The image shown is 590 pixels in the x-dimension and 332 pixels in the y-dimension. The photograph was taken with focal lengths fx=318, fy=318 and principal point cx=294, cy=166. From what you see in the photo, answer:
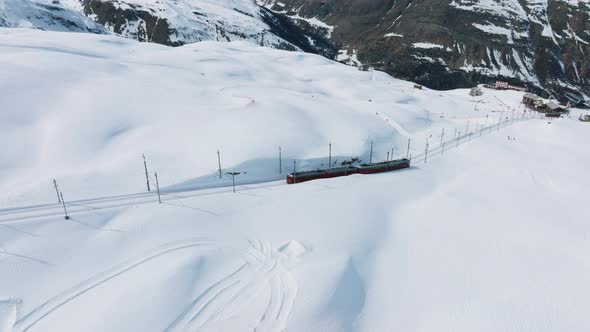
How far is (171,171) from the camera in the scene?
1604 inches

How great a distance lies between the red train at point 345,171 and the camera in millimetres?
42844

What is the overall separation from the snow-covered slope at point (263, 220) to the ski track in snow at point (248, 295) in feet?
0.37

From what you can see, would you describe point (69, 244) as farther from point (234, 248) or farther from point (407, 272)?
point (407, 272)

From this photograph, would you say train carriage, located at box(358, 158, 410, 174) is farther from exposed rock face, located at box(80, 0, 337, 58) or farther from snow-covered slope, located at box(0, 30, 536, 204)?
exposed rock face, located at box(80, 0, 337, 58)

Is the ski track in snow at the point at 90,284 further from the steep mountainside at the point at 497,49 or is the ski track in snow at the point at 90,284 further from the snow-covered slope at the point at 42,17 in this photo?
the snow-covered slope at the point at 42,17

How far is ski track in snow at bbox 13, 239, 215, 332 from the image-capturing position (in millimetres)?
20366

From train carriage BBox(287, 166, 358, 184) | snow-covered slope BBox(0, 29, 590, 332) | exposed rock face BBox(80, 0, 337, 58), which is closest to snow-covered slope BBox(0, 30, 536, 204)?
snow-covered slope BBox(0, 29, 590, 332)

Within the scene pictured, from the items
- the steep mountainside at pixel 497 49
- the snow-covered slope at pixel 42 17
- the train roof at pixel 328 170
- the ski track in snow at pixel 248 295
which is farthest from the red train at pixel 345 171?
the snow-covered slope at pixel 42 17

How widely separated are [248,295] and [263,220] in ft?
32.9

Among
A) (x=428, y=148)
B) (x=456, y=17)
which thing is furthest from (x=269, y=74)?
(x=456, y=17)

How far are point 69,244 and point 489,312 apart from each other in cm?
3322

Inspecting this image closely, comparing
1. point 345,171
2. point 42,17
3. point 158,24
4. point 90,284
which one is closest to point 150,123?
point 345,171

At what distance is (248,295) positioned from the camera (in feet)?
75.2

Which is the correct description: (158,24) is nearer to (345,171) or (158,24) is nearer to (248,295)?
(345,171)
